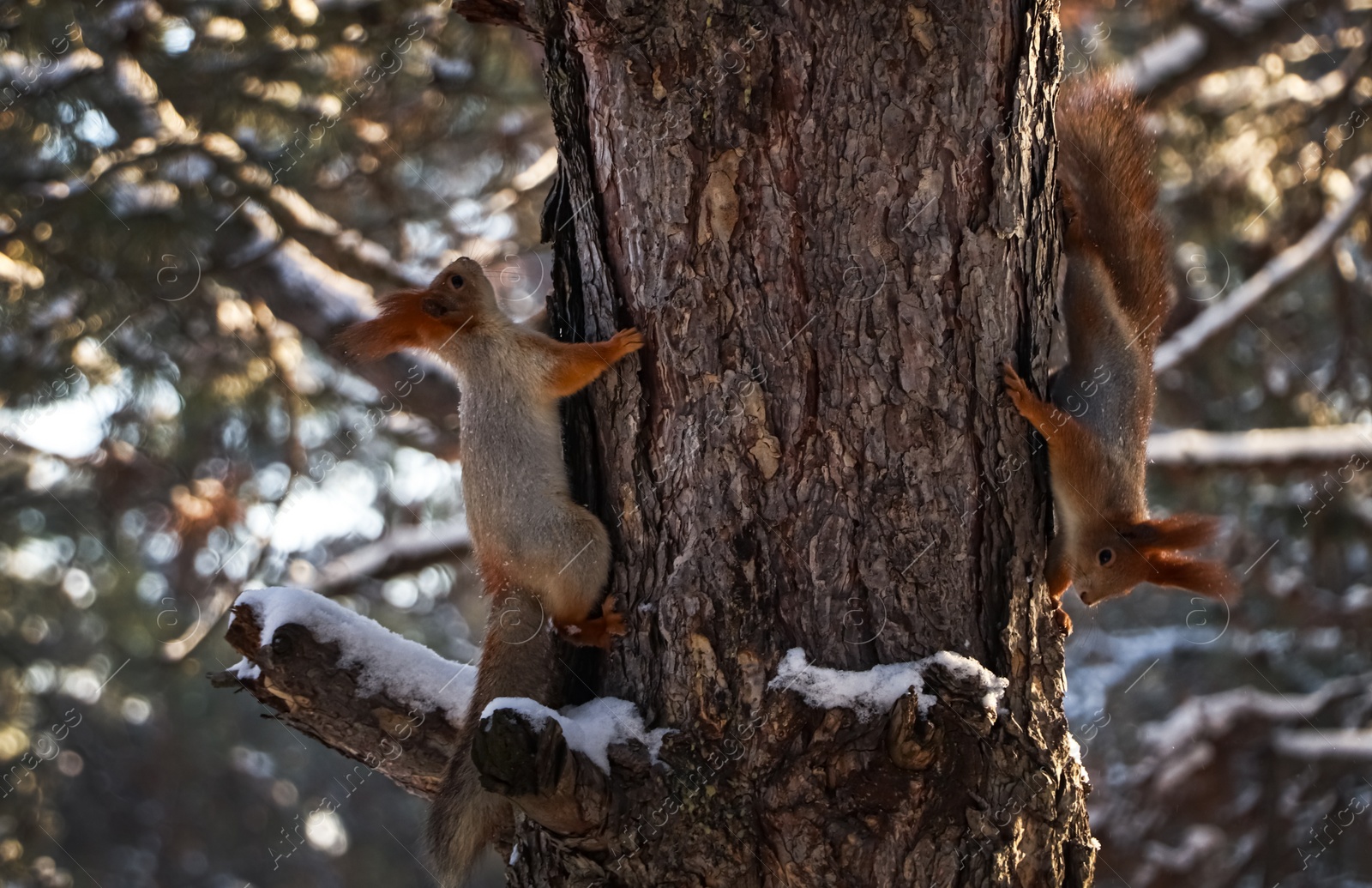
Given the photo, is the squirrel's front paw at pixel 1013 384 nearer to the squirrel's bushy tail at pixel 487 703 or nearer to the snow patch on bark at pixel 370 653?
the squirrel's bushy tail at pixel 487 703

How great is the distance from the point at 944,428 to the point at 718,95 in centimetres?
60

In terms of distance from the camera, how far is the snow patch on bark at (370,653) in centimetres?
212

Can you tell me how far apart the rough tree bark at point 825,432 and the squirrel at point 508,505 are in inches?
6.8

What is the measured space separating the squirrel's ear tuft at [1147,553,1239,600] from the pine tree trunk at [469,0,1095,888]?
68cm

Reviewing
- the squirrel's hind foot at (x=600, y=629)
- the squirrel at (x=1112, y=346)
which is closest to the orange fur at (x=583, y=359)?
the squirrel's hind foot at (x=600, y=629)

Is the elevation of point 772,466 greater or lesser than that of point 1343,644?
greater

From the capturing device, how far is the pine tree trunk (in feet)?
5.51

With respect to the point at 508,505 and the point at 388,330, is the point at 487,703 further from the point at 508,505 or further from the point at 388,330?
the point at 388,330

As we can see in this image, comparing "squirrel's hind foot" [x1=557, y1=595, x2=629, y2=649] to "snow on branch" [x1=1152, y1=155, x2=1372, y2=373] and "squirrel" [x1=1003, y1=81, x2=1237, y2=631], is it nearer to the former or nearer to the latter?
"squirrel" [x1=1003, y1=81, x2=1237, y2=631]

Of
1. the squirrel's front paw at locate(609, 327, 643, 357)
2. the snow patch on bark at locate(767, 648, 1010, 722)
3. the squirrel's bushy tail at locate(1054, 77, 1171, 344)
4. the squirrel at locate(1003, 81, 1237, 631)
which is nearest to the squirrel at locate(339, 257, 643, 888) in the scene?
the squirrel's front paw at locate(609, 327, 643, 357)

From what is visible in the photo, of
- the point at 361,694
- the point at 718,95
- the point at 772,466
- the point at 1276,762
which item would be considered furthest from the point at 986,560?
the point at 1276,762

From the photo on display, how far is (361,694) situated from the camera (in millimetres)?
2100

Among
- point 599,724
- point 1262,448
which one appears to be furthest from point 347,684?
point 1262,448

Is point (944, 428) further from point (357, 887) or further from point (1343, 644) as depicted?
point (357, 887)
